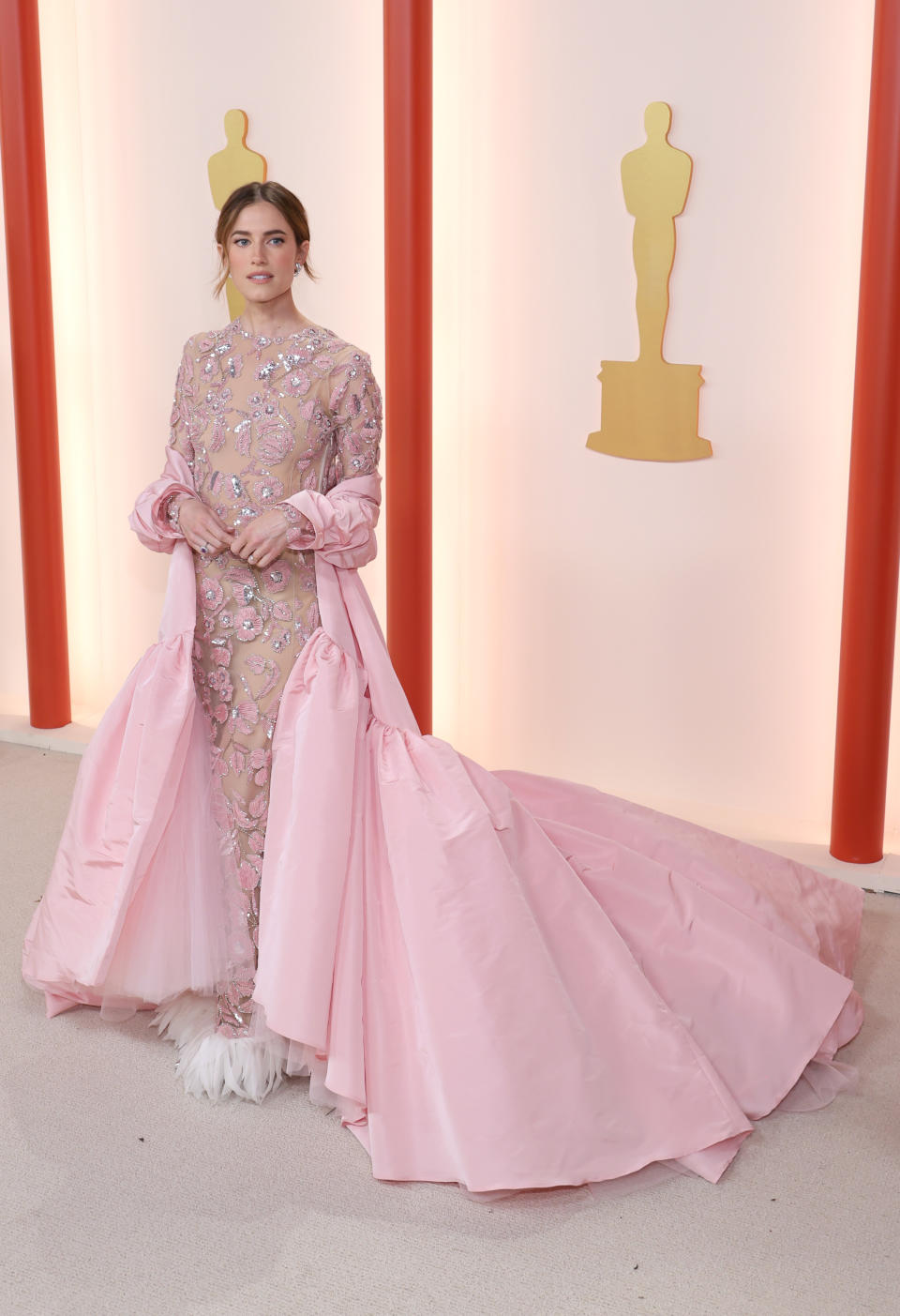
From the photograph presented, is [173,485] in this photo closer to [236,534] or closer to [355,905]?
[236,534]

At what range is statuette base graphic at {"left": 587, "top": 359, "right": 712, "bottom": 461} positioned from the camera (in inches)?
142

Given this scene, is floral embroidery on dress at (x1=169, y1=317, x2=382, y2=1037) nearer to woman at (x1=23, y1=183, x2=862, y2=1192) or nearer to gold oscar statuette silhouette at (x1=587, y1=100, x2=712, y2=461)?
woman at (x1=23, y1=183, x2=862, y2=1192)

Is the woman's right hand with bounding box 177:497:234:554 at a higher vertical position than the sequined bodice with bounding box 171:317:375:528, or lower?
lower

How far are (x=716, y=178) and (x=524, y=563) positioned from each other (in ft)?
3.90

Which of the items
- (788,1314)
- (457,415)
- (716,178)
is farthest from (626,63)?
(788,1314)

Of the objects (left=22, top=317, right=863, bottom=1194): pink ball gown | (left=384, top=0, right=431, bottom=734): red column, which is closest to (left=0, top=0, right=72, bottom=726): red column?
(left=384, top=0, right=431, bottom=734): red column

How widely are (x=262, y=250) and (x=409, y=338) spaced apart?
4.55 ft

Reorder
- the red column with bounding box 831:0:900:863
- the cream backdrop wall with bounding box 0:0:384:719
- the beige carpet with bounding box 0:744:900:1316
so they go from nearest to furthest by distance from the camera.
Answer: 1. the beige carpet with bounding box 0:744:900:1316
2. the red column with bounding box 831:0:900:863
3. the cream backdrop wall with bounding box 0:0:384:719

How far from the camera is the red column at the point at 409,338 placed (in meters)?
3.61

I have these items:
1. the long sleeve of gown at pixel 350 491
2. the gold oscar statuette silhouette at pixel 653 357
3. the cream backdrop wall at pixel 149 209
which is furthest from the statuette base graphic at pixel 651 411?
the long sleeve of gown at pixel 350 491

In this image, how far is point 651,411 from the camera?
12.0ft

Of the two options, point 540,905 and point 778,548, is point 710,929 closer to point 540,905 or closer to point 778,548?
point 540,905

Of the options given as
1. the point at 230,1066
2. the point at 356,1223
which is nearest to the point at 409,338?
the point at 230,1066

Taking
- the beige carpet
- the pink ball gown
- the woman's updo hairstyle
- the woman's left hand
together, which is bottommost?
the beige carpet
